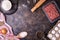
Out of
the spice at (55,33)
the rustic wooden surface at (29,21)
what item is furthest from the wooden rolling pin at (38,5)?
the spice at (55,33)

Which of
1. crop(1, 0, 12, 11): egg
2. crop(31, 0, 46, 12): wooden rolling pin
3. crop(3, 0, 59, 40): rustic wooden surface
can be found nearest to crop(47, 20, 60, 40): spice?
crop(3, 0, 59, 40): rustic wooden surface

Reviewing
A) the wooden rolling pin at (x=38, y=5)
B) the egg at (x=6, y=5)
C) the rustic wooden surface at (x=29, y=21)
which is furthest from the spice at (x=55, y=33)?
the egg at (x=6, y=5)

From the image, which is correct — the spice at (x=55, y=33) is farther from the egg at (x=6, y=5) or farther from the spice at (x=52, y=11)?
the egg at (x=6, y=5)

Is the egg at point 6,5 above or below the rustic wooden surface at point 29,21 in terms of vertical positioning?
above

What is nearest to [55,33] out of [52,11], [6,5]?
[52,11]

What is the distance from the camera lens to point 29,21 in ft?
3.15

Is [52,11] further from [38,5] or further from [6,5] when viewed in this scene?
[6,5]

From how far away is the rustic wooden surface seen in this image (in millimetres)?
947

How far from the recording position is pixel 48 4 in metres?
0.98

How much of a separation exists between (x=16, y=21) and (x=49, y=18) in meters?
0.17

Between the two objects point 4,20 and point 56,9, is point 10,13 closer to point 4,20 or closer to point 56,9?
point 4,20

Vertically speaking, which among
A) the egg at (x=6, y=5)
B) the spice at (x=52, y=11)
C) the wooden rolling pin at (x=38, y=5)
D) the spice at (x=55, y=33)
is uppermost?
the egg at (x=6, y=5)

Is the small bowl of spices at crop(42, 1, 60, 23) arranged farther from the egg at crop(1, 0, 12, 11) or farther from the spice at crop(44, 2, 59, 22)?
the egg at crop(1, 0, 12, 11)

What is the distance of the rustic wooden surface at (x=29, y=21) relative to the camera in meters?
0.95
